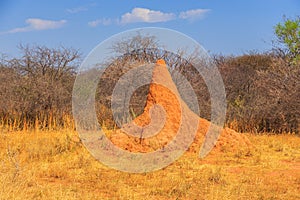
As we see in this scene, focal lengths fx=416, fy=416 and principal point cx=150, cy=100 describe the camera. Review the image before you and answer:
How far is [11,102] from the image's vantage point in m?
11.2

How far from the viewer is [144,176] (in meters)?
5.59

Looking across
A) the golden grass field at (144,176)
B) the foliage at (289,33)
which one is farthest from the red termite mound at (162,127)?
the foliage at (289,33)

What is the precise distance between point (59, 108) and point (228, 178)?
280 inches

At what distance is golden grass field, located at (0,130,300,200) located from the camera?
182 inches

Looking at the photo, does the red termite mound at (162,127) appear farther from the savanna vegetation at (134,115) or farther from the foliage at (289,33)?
the foliage at (289,33)

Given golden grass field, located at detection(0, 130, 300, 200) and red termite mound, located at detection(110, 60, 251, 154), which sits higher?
red termite mound, located at detection(110, 60, 251, 154)

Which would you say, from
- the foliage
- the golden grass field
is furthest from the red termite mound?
the foliage

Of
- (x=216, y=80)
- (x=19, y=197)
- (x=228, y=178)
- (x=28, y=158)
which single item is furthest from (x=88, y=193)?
(x=216, y=80)

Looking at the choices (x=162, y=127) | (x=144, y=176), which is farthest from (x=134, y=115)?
(x=144, y=176)

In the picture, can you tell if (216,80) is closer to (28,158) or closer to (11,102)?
(11,102)

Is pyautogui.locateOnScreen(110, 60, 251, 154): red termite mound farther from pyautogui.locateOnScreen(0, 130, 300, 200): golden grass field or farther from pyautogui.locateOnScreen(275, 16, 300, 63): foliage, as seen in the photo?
pyautogui.locateOnScreen(275, 16, 300, 63): foliage

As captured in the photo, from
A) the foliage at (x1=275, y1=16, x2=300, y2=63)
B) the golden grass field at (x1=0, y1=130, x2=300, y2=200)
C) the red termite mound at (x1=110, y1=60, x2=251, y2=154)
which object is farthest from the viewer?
the foliage at (x1=275, y1=16, x2=300, y2=63)

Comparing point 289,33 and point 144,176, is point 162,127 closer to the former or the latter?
point 144,176

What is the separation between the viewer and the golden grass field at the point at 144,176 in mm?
4629
